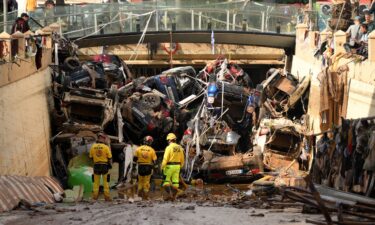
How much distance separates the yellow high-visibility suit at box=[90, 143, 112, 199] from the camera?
20.6 metres

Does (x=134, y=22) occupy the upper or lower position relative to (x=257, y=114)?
upper

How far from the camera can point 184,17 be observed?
39469 mm

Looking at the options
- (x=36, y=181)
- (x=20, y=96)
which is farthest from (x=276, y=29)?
(x=36, y=181)

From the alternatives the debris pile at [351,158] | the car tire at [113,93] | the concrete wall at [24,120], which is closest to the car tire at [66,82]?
the concrete wall at [24,120]

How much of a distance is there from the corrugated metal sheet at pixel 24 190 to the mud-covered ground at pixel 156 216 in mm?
501

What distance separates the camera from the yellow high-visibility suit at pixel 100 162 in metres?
20.6

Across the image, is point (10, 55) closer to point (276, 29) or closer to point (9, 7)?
point (9, 7)

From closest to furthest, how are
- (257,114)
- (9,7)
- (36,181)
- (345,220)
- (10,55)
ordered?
1. (345,220)
2. (36,181)
3. (10,55)
4. (257,114)
5. (9,7)

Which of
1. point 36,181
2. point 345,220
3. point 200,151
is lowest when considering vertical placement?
point 200,151

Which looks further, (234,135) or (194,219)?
(234,135)

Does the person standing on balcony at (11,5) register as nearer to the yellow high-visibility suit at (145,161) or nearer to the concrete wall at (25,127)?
the concrete wall at (25,127)

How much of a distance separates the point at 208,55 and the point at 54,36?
12015mm

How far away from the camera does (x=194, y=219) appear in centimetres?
1400

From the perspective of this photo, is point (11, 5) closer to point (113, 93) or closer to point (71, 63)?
point (71, 63)
